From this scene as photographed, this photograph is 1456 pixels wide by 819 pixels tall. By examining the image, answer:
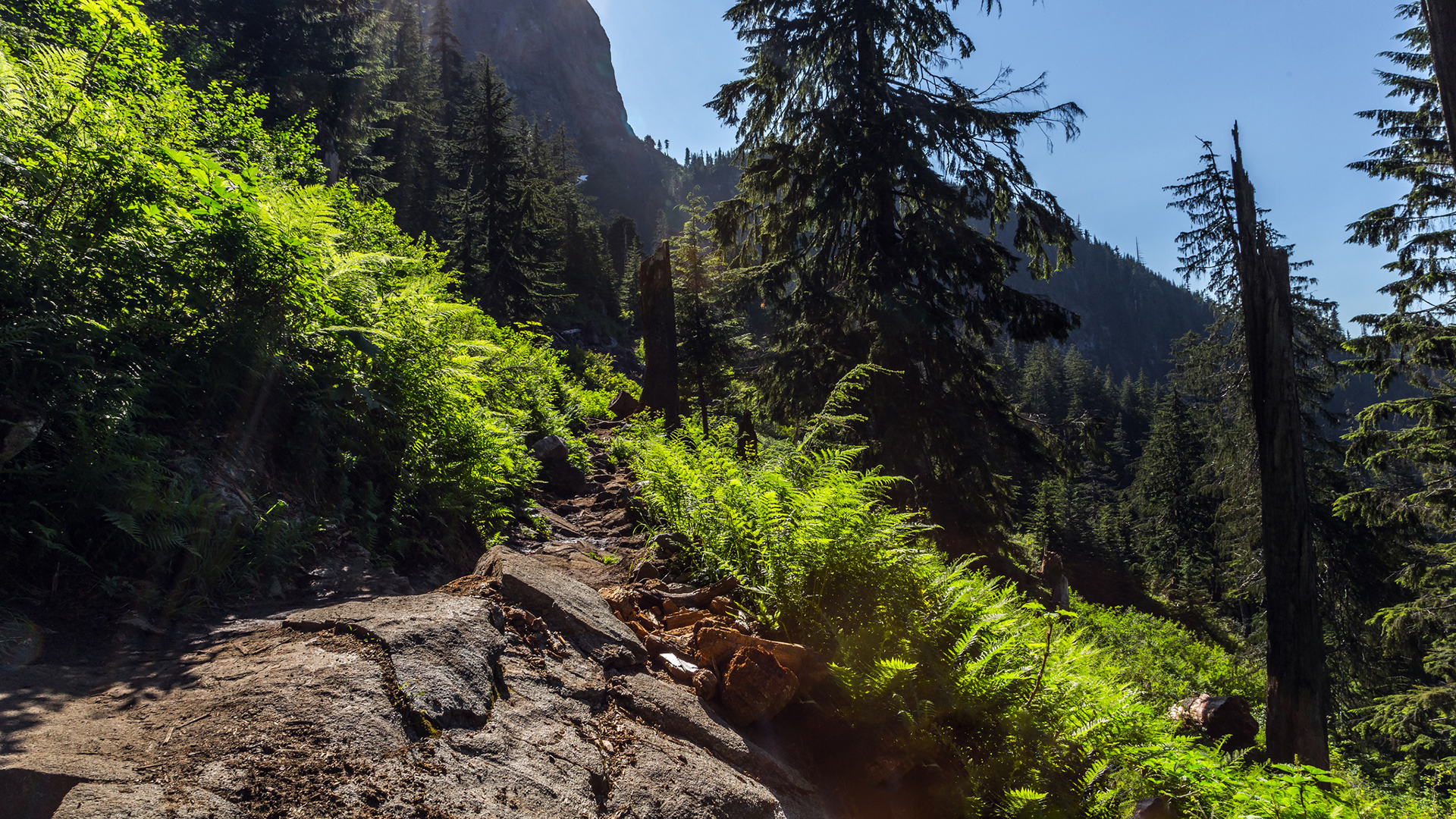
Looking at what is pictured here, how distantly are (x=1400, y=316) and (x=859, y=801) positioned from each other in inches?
557

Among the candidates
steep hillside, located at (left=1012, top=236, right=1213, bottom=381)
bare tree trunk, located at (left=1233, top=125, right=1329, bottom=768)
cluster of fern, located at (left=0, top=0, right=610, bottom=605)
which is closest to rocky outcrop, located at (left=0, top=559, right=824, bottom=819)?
cluster of fern, located at (left=0, top=0, right=610, bottom=605)

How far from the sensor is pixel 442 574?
13.0 feet

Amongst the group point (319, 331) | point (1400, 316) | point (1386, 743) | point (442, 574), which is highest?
point (1400, 316)

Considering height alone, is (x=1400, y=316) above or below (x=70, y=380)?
above

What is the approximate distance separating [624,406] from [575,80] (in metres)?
141

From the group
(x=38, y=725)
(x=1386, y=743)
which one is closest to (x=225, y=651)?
(x=38, y=725)

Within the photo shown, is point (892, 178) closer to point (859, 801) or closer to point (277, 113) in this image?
point (859, 801)

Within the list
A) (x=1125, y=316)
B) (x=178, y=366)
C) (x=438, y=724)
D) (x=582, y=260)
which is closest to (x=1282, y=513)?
(x=438, y=724)

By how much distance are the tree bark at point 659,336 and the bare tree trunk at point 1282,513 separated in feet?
28.1

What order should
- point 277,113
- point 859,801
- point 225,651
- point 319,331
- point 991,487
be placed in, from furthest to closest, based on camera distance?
point 277,113, point 991,487, point 319,331, point 859,801, point 225,651

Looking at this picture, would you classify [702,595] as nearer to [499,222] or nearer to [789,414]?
[789,414]

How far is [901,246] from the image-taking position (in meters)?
9.45

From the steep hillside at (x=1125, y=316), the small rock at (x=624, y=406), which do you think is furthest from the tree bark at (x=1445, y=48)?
the steep hillside at (x=1125, y=316)

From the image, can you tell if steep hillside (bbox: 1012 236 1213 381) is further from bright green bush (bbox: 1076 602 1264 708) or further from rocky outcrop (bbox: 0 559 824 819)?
rocky outcrop (bbox: 0 559 824 819)
